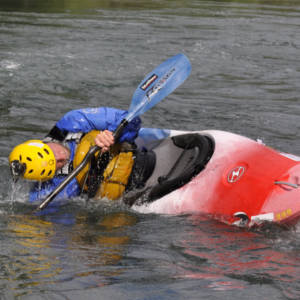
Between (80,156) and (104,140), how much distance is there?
9.6 inches

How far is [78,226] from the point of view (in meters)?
4.36

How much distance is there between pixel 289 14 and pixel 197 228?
37.6 ft

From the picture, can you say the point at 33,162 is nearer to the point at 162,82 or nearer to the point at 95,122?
the point at 95,122

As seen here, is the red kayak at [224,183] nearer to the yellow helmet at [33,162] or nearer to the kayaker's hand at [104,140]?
the kayaker's hand at [104,140]

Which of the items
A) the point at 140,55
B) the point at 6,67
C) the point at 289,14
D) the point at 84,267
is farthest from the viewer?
the point at 289,14

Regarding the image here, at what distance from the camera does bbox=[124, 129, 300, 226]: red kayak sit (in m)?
4.01

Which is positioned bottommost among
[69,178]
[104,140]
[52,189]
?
[52,189]

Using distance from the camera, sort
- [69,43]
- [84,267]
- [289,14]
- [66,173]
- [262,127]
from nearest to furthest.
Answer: [84,267]
[66,173]
[262,127]
[69,43]
[289,14]

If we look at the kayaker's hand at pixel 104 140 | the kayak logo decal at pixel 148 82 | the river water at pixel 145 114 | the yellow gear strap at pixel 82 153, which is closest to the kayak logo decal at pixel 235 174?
the river water at pixel 145 114

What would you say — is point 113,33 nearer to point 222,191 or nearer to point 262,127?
point 262,127

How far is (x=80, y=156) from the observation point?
14.8ft

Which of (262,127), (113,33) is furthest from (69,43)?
(262,127)

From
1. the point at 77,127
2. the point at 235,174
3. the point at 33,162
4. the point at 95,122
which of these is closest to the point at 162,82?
the point at 95,122

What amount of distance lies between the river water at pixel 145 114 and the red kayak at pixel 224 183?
10 cm
